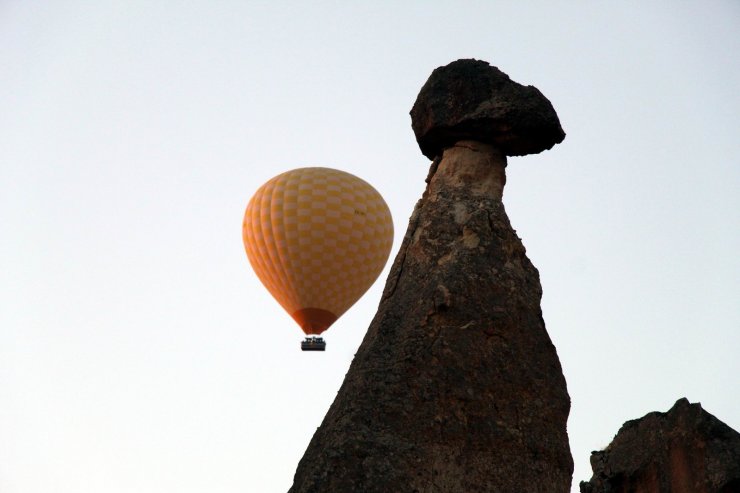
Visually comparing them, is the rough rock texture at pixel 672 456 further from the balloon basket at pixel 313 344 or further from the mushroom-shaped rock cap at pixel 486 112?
the balloon basket at pixel 313 344

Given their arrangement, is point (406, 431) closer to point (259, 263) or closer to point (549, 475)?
point (549, 475)

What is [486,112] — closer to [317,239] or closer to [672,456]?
[672,456]

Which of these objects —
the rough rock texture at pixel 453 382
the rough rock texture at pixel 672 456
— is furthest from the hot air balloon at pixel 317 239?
the rough rock texture at pixel 453 382

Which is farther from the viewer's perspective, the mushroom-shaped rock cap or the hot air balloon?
the hot air balloon

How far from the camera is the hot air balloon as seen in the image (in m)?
21.0

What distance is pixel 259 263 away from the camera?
2208 cm

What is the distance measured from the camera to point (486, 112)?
658 cm

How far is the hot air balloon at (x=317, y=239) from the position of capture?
68.9 ft

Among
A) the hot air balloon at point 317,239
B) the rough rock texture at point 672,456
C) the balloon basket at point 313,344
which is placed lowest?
the rough rock texture at point 672,456

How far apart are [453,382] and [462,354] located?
18 centimetres

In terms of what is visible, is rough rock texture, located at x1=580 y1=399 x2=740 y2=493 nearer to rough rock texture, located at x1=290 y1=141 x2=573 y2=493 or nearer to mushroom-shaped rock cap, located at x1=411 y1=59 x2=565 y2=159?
rough rock texture, located at x1=290 y1=141 x2=573 y2=493

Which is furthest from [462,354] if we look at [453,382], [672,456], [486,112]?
[672,456]

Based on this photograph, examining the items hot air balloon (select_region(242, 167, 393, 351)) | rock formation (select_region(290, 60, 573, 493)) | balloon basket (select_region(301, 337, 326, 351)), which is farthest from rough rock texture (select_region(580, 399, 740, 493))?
balloon basket (select_region(301, 337, 326, 351))

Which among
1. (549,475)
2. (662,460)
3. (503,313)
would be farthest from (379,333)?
(662,460)
